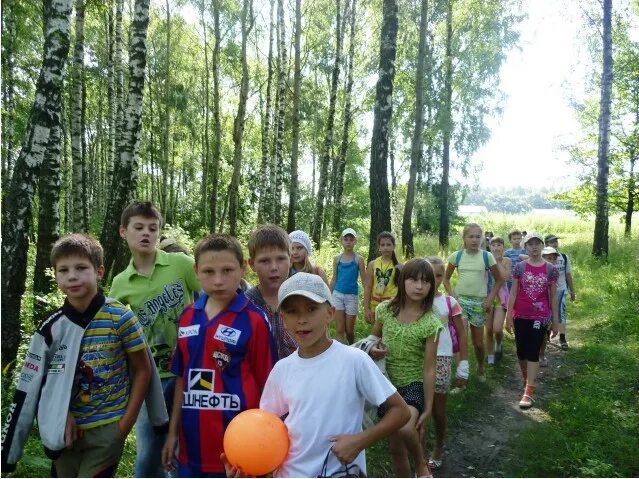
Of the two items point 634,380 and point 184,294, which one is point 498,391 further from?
point 184,294

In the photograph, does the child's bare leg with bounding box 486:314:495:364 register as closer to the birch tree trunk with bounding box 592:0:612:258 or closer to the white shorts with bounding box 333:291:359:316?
the white shorts with bounding box 333:291:359:316

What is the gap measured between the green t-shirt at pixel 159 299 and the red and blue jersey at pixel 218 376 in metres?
0.75

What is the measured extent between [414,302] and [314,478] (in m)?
2.12

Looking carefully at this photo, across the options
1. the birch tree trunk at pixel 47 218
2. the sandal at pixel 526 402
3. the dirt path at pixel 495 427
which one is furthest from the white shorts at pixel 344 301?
the birch tree trunk at pixel 47 218

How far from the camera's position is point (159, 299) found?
3344 mm

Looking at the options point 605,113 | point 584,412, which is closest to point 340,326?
point 584,412

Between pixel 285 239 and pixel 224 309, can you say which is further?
pixel 285 239

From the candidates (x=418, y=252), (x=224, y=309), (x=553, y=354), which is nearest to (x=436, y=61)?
(x=418, y=252)

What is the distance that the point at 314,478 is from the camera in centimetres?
214

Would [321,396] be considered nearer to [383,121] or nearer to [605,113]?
[383,121]

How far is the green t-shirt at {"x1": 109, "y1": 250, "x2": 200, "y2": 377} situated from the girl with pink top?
461 cm

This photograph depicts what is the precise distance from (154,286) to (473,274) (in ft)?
16.2

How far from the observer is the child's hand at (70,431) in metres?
2.47

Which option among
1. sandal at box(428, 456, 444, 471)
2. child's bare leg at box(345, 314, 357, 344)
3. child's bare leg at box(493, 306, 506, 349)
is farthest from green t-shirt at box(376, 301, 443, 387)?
child's bare leg at box(493, 306, 506, 349)
